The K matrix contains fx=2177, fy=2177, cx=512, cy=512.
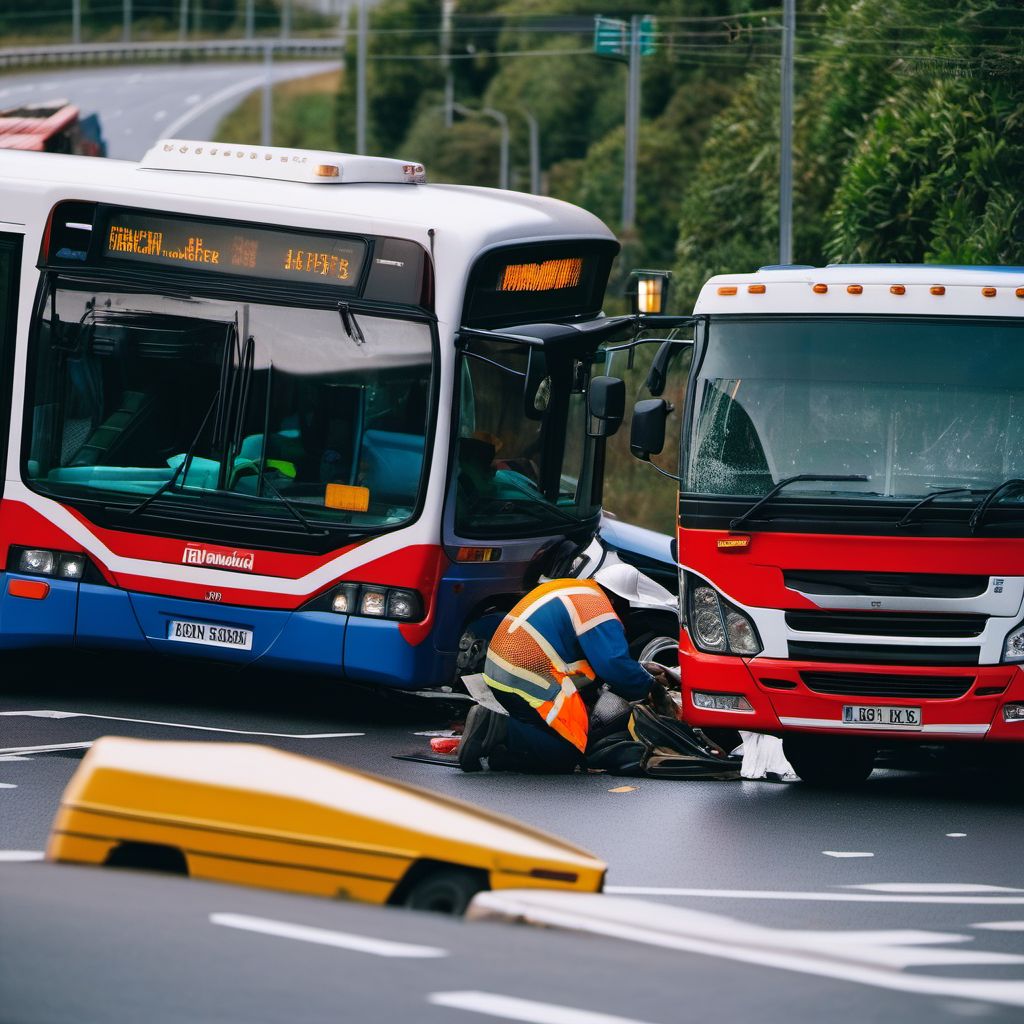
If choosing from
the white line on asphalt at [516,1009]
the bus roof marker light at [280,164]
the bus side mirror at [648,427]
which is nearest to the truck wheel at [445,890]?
the white line on asphalt at [516,1009]

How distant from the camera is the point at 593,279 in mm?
15266

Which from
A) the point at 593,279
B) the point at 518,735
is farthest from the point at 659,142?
the point at 518,735

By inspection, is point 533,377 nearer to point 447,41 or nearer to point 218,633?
point 218,633

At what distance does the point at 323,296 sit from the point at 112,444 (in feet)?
5.60

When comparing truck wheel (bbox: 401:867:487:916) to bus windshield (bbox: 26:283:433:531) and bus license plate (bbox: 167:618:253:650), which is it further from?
bus license plate (bbox: 167:618:253:650)

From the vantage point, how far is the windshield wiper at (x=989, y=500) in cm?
1127

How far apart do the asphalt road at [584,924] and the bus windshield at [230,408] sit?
1454 mm

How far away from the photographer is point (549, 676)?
38.6 feet

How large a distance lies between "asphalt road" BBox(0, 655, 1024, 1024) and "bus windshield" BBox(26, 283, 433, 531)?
1454 millimetres

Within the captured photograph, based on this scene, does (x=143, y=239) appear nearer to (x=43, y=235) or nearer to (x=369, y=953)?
(x=43, y=235)

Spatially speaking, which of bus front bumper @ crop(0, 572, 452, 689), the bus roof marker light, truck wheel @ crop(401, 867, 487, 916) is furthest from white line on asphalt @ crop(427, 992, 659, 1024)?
the bus roof marker light

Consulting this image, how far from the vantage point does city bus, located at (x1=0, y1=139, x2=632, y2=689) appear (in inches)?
520

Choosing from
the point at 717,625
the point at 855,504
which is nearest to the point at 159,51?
the point at 717,625

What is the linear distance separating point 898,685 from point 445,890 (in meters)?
5.35
